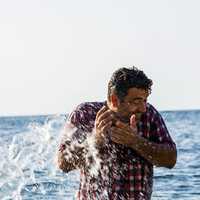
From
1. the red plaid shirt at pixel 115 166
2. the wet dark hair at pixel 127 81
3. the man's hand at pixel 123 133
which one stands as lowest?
the red plaid shirt at pixel 115 166

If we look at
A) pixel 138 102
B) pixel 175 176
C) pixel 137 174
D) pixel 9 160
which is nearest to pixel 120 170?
pixel 137 174

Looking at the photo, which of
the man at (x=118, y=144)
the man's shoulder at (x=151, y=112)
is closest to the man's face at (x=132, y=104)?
the man at (x=118, y=144)

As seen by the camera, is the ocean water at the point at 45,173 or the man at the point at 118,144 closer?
the man at the point at 118,144

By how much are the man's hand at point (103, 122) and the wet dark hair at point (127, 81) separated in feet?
0.43

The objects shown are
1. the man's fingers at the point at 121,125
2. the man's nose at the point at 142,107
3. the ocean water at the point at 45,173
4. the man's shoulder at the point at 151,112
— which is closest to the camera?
the man's fingers at the point at 121,125

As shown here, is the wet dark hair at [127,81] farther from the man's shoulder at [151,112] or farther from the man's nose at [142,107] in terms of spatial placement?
the man's shoulder at [151,112]

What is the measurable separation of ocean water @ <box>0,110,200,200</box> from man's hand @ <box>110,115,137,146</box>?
955 mm

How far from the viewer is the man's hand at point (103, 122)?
5.39 meters

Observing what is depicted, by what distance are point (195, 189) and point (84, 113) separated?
12.6m

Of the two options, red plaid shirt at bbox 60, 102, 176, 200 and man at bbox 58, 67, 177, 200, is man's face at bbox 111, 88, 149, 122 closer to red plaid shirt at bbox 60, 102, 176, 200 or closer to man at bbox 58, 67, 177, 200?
man at bbox 58, 67, 177, 200

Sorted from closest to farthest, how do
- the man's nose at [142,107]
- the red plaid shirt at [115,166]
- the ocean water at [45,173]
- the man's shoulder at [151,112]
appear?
1. the man's nose at [142,107]
2. the red plaid shirt at [115,166]
3. the man's shoulder at [151,112]
4. the ocean water at [45,173]

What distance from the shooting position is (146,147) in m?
5.43

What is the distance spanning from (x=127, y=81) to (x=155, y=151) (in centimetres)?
46

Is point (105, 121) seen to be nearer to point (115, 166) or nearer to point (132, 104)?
point (132, 104)
